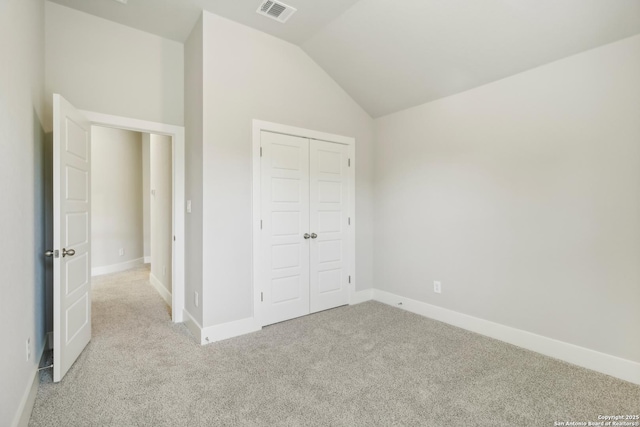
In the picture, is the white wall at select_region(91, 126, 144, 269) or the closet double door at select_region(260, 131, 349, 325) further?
the white wall at select_region(91, 126, 144, 269)

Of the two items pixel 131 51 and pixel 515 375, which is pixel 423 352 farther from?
pixel 131 51

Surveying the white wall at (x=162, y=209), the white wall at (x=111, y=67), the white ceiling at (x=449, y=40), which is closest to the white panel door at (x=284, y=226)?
the white ceiling at (x=449, y=40)

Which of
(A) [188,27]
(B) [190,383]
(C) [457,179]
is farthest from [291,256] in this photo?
(A) [188,27]

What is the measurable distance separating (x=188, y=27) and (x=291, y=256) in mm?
2536

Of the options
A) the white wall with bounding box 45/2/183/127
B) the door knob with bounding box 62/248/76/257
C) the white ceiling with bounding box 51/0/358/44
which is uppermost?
the white ceiling with bounding box 51/0/358/44

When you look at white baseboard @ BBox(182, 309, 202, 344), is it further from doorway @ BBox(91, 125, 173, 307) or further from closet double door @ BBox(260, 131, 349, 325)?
doorway @ BBox(91, 125, 173, 307)

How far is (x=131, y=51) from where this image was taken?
9.78 ft

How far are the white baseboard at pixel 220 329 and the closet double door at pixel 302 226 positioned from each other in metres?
0.18

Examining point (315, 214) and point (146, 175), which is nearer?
point (315, 214)

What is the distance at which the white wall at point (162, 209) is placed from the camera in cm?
383

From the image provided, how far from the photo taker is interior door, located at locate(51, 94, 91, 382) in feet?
7.07

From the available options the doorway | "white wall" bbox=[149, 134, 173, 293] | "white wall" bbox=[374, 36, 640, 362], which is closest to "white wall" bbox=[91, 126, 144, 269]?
the doorway

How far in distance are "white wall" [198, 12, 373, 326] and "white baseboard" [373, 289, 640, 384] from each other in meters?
2.02

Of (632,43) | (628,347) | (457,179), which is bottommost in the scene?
(628,347)
